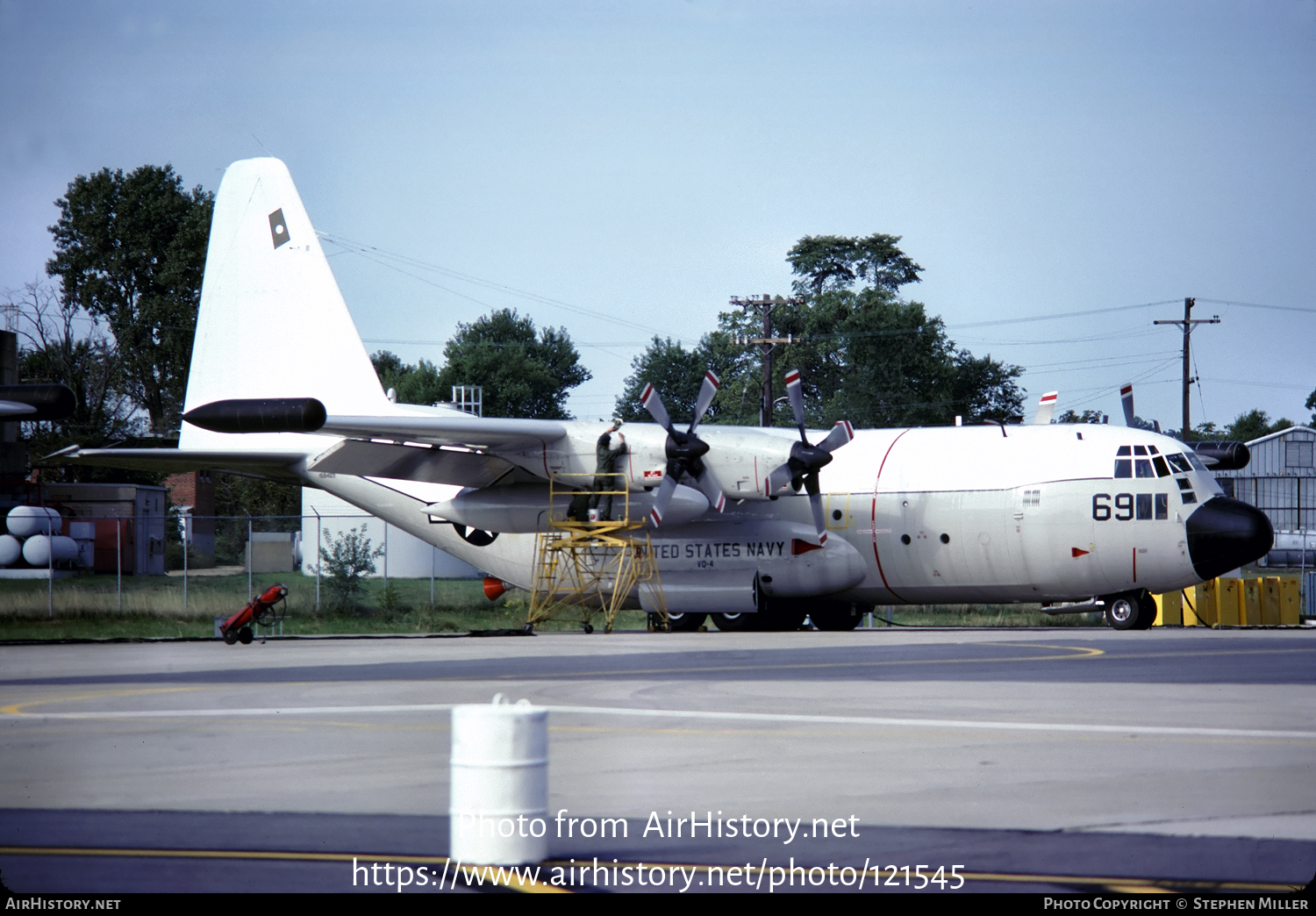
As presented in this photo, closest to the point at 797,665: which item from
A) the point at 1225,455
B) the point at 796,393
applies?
the point at 796,393

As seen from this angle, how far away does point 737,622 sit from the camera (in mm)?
28828

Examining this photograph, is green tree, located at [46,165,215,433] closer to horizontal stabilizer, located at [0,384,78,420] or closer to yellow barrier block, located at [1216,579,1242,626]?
yellow barrier block, located at [1216,579,1242,626]

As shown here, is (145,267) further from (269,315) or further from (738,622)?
(738,622)

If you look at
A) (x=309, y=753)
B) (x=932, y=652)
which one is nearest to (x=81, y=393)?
(x=932, y=652)

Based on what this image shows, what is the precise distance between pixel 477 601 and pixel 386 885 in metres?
33.7

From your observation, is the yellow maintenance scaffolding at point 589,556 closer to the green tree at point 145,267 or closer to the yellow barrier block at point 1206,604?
the yellow barrier block at point 1206,604

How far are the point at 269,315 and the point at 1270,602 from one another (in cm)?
2442

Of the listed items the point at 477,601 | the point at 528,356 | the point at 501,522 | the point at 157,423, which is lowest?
the point at 477,601

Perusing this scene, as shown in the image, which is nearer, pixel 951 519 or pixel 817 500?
pixel 951 519

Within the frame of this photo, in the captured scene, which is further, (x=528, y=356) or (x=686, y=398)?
(x=528, y=356)

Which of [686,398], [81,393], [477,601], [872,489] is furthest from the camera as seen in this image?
[686,398]

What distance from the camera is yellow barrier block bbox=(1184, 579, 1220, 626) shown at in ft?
103

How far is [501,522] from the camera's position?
26938mm
